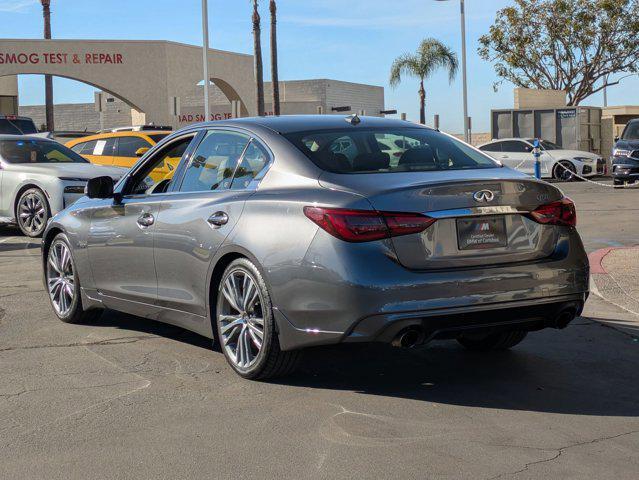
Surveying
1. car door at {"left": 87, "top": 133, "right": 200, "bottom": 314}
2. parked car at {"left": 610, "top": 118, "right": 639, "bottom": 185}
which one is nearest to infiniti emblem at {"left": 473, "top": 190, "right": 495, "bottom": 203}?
car door at {"left": 87, "top": 133, "right": 200, "bottom": 314}

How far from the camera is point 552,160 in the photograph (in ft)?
106

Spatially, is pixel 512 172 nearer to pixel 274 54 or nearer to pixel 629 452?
pixel 629 452

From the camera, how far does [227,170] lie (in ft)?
22.0

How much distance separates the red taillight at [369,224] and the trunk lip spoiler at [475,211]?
12 cm

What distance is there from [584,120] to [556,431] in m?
33.6

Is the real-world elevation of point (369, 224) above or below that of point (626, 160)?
below

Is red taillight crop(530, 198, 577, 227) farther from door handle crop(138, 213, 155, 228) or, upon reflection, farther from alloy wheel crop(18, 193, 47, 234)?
alloy wheel crop(18, 193, 47, 234)

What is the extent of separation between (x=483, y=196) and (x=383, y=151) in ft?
2.81

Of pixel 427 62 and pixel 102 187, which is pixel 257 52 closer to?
pixel 427 62

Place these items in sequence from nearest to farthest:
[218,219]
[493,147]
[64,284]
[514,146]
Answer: [218,219]
[64,284]
[514,146]
[493,147]

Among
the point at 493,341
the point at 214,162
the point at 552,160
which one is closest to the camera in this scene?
the point at 214,162

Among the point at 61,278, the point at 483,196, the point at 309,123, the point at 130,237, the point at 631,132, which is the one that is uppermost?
the point at 631,132

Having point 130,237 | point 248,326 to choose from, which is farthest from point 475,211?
point 130,237

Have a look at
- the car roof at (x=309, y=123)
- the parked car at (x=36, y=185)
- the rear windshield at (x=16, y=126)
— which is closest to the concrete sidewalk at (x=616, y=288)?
the car roof at (x=309, y=123)
